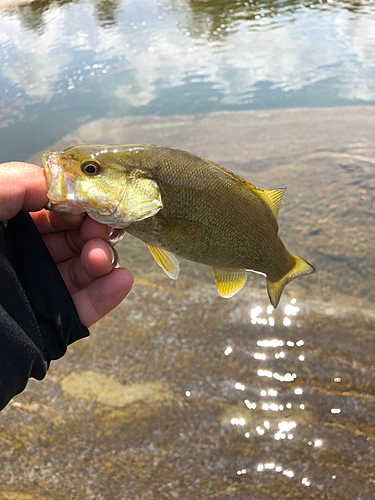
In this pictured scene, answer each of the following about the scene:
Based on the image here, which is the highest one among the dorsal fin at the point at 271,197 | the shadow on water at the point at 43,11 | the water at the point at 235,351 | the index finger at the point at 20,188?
the shadow on water at the point at 43,11

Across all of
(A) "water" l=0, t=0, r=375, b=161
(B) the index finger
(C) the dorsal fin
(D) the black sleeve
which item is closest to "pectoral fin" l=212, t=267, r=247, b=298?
(C) the dorsal fin

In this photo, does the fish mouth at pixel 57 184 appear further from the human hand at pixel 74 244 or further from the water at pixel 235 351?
the water at pixel 235 351

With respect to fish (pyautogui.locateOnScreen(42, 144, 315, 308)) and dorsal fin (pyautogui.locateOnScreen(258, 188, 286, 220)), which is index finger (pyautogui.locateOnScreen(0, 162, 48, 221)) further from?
dorsal fin (pyautogui.locateOnScreen(258, 188, 286, 220))

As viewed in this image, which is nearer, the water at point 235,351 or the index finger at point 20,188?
the index finger at point 20,188

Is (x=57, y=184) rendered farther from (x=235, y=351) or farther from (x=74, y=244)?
(x=235, y=351)

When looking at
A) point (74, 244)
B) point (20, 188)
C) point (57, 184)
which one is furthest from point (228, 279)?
point (20, 188)

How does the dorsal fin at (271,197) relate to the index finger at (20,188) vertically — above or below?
below

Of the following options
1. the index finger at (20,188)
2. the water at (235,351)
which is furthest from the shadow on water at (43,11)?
the index finger at (20,188)
